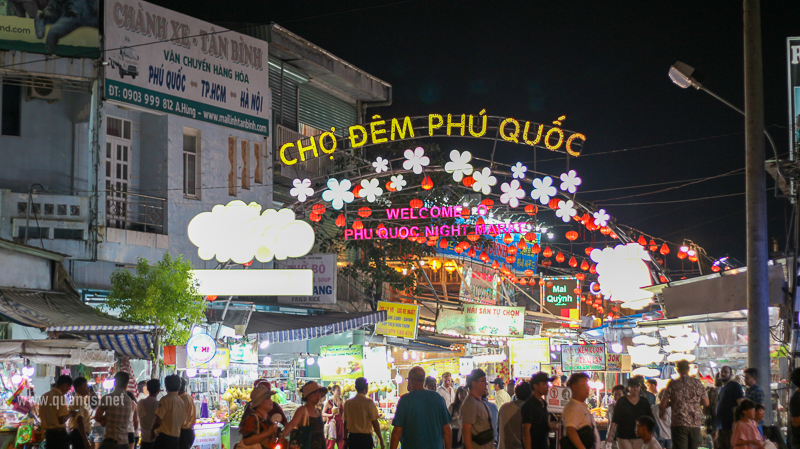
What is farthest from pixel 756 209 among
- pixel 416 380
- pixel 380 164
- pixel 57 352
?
pixel 57 352

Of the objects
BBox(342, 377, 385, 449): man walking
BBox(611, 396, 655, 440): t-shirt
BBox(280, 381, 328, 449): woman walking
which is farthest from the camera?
BBox(611, 396, 655, 440): t-shirt

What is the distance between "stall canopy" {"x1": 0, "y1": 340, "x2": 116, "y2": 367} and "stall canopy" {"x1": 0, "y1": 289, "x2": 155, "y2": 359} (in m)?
0.22

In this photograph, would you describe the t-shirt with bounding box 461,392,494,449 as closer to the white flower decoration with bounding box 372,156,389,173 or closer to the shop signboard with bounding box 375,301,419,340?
the white flower decoration with bounding box 372,156,389,173

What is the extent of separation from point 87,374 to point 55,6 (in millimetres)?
8107

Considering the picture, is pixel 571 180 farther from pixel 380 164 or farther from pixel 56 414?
pixel 56 414

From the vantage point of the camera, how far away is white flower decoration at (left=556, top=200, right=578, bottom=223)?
19719 millimetres

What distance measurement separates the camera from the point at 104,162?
19359 millimetres

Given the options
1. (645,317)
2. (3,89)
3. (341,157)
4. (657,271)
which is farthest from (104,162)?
(645,317)

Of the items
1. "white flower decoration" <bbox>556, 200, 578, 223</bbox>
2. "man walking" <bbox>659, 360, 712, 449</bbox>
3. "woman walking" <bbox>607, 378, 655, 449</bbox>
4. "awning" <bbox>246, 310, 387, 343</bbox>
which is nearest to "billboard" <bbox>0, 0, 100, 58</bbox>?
"awning" <bbox>246, 310, 387, 343</bbox>

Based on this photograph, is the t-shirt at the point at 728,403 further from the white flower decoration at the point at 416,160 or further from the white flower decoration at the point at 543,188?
the white flower decoration at the point at 416,160

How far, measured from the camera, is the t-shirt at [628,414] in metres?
13.9

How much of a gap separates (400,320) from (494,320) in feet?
13.7

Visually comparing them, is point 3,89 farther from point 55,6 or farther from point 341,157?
point 341,157

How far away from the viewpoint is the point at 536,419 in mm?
10016
